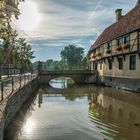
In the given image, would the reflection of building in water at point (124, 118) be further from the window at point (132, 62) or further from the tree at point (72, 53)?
the tree at point (72, 53)

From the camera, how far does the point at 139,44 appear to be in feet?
93.7

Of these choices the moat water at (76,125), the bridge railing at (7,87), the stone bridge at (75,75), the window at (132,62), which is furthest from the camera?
the stone bridge at (75,75)

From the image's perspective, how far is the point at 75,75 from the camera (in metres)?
50.3

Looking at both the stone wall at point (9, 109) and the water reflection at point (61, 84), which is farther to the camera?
the water reflection at point (61, 84)

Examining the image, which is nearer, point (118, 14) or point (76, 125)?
point (76, 125)

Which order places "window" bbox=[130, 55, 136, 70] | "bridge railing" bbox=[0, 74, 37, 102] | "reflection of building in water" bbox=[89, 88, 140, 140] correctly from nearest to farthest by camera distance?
1. "bridge railing" bbox=[0, 74, 37, 102]
2. "reflection of building in water" bbox=[89, 88, 140, 140]
3. "window" bbox=[130, 55, 136, 70]

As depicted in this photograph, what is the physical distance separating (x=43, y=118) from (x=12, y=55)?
27.5m

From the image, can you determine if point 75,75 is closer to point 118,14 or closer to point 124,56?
point 118,14

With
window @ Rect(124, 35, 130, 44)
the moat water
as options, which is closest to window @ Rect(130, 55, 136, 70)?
window @ Rect(124, 35, 130, 44)

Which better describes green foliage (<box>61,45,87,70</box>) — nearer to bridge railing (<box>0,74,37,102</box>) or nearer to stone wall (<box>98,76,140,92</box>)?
stone wall (<box>98,76,140,92</box>)

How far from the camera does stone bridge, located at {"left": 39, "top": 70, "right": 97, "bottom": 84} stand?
49.6 meters

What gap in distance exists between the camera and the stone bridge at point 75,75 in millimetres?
49562

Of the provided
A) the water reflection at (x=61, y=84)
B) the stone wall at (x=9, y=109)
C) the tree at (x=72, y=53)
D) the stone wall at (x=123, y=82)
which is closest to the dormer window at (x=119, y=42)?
the stone wall at (x=123, y=82)

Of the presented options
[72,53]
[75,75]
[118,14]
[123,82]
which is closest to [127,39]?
[123,82]
